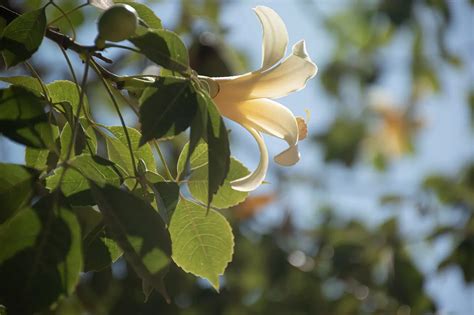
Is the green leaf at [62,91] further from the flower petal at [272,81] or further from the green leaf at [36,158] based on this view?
the flower petal at [272,81]

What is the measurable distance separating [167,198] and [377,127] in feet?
12.9

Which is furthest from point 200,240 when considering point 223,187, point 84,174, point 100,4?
point 100,4

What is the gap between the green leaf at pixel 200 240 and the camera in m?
1.08

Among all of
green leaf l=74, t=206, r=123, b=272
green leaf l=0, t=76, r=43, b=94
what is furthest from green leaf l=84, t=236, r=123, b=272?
green leaf l=0, t=76, r=43, b=94

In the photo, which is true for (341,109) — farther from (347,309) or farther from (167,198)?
(167,198)

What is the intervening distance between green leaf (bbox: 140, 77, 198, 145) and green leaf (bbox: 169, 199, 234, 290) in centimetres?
16

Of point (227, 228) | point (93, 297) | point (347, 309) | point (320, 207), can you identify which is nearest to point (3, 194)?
point (227, 228)

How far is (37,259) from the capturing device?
85cm

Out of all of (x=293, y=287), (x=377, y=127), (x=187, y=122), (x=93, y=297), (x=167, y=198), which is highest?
(x=187, y=122)

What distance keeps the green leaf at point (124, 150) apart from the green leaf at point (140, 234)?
16 centimetres

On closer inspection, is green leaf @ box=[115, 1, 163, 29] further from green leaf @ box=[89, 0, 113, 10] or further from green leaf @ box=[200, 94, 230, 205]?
green leaf @ box=[200, 94, 230, 205]

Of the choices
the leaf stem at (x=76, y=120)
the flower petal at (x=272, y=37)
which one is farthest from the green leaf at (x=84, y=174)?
the flower petal at (x=272, y=37)

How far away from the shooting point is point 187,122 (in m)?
0.95

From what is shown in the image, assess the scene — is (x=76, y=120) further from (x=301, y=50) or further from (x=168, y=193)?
(x=301, y=50)
